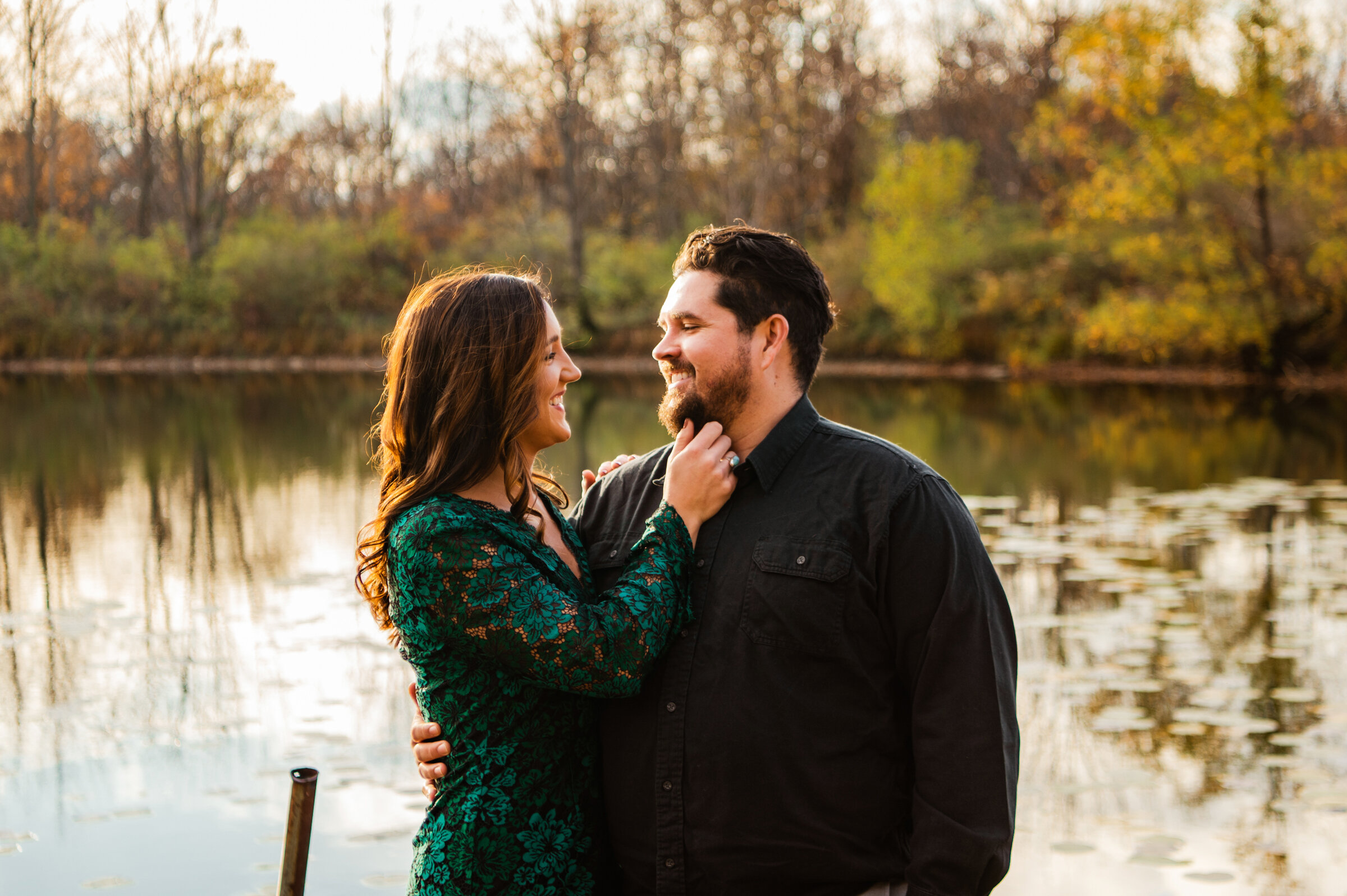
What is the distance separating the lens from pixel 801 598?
7.92 feet

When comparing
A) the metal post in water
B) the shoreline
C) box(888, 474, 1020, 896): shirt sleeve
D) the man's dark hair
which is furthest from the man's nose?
the shoreline

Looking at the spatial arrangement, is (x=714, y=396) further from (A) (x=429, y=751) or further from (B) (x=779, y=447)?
(A) (x=429, y=751)

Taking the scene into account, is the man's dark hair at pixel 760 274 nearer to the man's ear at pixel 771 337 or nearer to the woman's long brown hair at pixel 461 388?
the man's ear at pixel 771 337

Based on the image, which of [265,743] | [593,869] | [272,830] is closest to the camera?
A: [593,869]

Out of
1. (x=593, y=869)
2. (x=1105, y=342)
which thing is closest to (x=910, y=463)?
(x=593, y=869)

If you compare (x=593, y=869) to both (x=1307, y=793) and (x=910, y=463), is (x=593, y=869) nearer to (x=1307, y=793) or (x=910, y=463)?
(x=910, y=463)

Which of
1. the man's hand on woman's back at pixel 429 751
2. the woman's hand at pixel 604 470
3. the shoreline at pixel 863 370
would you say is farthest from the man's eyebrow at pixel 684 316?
the shoreline at pixel 863 370

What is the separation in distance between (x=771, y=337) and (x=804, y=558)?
0.48 metres

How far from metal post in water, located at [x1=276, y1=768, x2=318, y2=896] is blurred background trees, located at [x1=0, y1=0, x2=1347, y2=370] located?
29037mm

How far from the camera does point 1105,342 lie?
3291 centimetres

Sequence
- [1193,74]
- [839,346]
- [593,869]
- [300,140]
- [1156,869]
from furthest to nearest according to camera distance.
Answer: [300,140]
[839,346]
[1193,74]
[1156,869]
[593,869]

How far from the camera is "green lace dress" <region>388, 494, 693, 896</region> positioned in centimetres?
234

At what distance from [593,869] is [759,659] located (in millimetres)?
571

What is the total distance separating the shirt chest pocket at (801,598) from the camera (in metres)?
2.40
